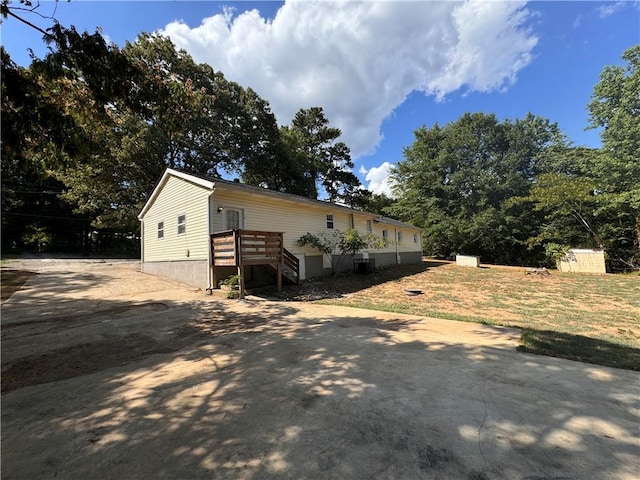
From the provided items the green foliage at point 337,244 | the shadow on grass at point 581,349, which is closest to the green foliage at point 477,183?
the green foliage at point 337,244

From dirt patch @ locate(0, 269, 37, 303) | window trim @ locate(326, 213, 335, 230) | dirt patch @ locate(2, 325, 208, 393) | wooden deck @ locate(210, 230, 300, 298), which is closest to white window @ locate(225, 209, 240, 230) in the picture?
wooden deck @ locate(210, 230, 300, 298)

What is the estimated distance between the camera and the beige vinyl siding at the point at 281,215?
10.9m

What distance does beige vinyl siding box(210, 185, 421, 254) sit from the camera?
1094 centimetres

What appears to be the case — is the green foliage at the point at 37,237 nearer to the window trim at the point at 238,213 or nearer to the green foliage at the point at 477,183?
the window trim at the point at 238,213

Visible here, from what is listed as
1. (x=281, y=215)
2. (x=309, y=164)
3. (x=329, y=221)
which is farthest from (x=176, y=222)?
(x=309, y=164)

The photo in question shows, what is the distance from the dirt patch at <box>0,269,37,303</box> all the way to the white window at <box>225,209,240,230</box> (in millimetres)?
6737

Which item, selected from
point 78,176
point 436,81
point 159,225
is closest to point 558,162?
point 436,81

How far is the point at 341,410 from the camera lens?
2.77 metres

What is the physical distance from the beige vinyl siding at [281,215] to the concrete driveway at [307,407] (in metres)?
6.18

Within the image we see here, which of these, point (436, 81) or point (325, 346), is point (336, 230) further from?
point (325, 346)

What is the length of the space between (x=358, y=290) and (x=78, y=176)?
810 inches

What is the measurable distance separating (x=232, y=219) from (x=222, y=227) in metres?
0.62

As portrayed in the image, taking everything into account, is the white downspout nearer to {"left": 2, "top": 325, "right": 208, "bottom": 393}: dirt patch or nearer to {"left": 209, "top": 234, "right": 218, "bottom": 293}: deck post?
{"left": 209, "top": 234, "right": 218, "bottom": 293}: deck post

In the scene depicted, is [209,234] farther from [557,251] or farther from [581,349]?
[557,251]
